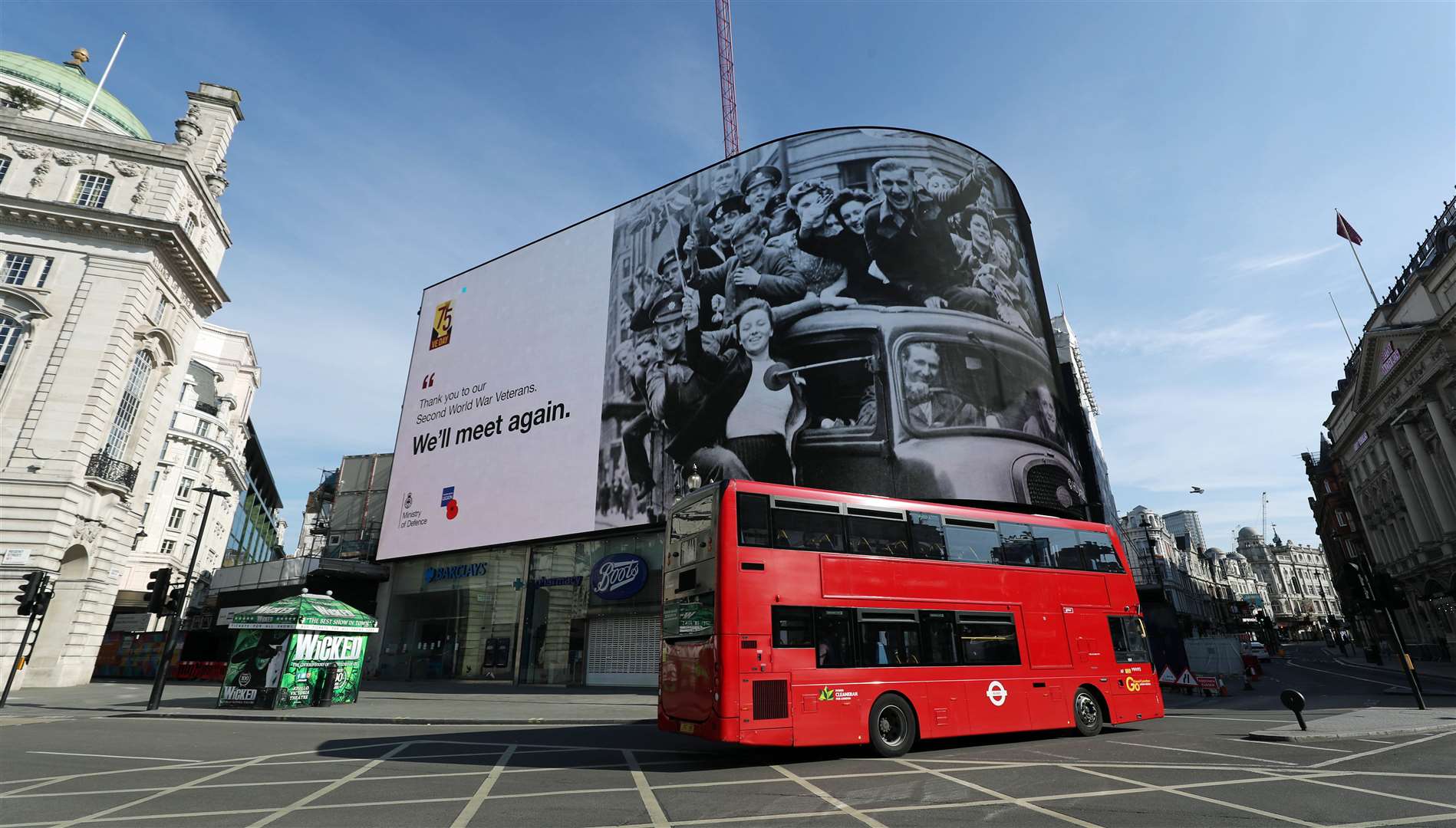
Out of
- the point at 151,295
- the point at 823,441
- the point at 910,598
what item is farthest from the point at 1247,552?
the point at 151,295

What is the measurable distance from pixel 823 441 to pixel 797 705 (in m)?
18.0

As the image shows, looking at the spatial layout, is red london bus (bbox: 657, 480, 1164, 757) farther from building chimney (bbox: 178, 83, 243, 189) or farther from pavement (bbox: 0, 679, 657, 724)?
building chimney (bbox: 178, 83, 243, 189)

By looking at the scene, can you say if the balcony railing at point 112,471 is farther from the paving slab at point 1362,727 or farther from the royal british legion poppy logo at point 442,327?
the paving slab at point 1362,727

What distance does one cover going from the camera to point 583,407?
3353 centimetres

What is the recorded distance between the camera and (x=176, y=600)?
1850cm

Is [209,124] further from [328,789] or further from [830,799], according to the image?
[830,799]

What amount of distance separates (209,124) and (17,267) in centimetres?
1253

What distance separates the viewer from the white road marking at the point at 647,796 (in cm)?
662

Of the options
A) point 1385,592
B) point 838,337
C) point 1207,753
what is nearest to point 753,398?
point 838,337

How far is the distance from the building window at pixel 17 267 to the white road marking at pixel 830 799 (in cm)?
3781

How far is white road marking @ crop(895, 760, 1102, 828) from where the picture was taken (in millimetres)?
6434

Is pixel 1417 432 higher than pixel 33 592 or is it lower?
higher

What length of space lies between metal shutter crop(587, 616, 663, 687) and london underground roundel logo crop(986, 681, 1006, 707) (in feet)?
59.6

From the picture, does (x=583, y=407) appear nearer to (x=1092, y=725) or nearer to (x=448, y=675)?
(x=448, y=675)
